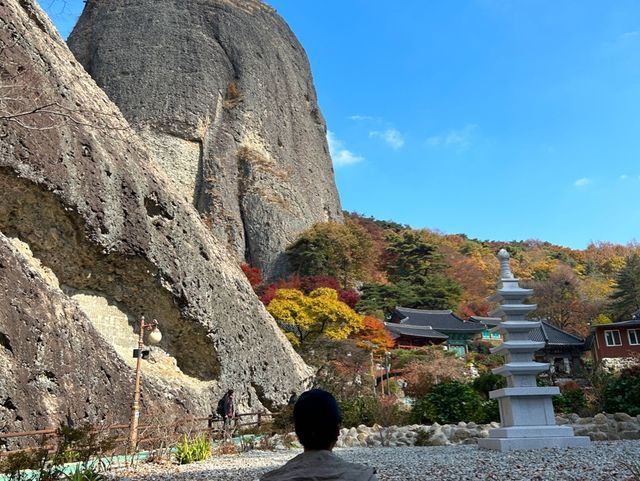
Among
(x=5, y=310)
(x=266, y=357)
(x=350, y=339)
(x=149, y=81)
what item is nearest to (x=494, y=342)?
(x=350, y=339)

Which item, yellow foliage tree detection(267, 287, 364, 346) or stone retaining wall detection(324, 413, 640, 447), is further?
yellow foliage tree detection(267, 287, 364, 346)

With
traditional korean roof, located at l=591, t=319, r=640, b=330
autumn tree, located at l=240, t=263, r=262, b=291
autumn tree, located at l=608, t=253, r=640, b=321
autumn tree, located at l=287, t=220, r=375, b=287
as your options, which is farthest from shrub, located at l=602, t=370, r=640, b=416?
autumn tree, located at l=608, t=253, r=640, b=321

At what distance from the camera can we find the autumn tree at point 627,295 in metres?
36.2

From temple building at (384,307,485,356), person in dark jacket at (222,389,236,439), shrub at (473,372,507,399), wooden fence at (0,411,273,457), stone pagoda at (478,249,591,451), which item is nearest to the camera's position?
wooden fence at (0,411,273,457)

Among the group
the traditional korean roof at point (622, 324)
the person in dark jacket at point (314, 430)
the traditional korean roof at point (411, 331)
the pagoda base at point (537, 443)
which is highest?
the traditional korean roof at point (411, 331)

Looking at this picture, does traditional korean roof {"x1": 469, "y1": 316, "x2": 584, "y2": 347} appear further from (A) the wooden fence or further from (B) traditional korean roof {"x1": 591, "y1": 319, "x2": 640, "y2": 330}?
(A) the wooden fence

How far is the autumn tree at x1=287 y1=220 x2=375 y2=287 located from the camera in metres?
34.7

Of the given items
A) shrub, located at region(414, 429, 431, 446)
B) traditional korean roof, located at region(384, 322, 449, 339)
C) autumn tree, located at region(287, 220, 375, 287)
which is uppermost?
autumn tree, located at region(287, 220, 375, 287)

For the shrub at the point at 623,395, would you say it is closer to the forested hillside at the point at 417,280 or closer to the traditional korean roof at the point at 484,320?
the forested hillside at the point at 417,280

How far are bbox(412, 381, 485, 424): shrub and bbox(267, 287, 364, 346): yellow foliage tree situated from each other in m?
11.9

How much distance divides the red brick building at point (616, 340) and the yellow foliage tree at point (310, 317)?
50.1ft

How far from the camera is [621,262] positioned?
55281 millimetres

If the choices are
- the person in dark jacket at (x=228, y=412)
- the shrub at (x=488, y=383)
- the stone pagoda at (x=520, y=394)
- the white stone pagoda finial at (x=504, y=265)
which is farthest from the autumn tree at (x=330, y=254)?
the stone pagoda at (x=520, y=394)

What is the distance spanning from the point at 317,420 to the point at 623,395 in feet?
44.8
